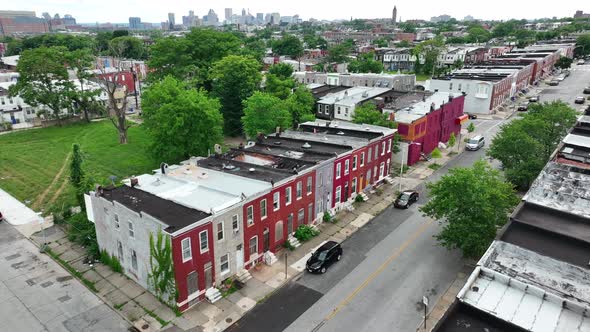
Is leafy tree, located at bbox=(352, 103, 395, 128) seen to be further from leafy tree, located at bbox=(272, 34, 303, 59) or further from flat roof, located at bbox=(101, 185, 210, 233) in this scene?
leafy tree, located at bbox=(272, 34, 303, 59)

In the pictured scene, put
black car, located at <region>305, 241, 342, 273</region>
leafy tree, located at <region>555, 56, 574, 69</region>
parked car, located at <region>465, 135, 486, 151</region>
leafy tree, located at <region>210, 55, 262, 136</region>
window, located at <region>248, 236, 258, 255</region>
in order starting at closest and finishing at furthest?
black car, located at <region>305, 241, 342, 273</region>
window, located at <region>248, 236, 258, 255</region>
parked car, located at <region>465, 135, 486, 151</region>
leafy tree, located at <region>210, 55, 262, 136</region>
leafy tree, located at <region>555, 56, 574, 69</region>

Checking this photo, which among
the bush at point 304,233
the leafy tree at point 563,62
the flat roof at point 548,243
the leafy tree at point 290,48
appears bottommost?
the bush at point 304,233

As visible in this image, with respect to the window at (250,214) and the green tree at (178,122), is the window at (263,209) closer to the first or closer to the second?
the window at (250,214)

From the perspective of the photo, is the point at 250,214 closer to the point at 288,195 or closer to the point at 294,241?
the point at 288,195

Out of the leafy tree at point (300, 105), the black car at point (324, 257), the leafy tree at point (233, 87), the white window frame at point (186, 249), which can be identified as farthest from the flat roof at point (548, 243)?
the leafy tree at point (233, 87)

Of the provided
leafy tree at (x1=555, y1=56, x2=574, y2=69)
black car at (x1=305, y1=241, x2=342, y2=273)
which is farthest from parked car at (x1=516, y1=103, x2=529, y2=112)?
black car at (x1=305, y1=241, x2=342, y2=273)

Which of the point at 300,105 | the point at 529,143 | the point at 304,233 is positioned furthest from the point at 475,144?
the point at 304,233

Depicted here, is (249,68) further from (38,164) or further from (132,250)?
(132,250)
